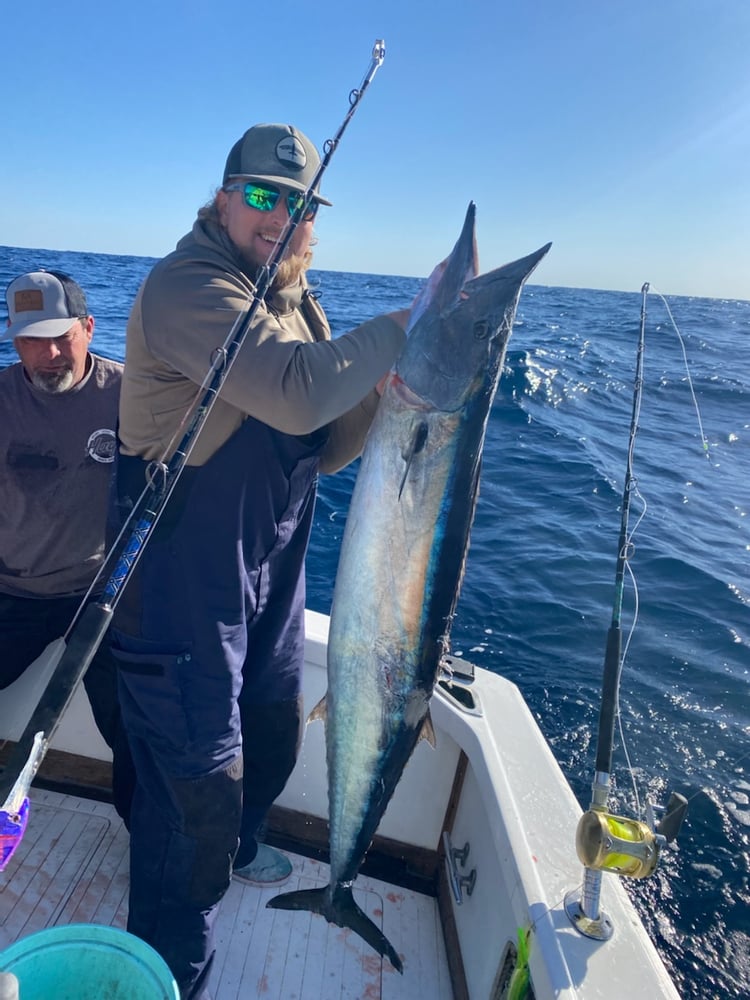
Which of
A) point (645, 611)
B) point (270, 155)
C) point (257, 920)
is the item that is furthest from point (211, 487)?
point (645, 611)

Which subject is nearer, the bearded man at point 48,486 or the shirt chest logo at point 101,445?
the bearded man at point 48,486

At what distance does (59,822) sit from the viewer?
10.6 feet

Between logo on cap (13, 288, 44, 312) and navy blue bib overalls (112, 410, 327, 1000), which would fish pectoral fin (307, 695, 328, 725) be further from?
logo on cap (13, 288, 44, 312)

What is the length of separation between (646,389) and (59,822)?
1641cm

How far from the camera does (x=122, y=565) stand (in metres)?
1.92

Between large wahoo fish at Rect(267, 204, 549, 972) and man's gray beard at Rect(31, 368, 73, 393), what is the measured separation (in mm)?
1953

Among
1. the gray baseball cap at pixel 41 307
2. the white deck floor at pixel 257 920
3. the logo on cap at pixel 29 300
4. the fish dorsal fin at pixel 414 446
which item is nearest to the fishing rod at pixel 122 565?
the fish dorsal fin at pixel 414 446

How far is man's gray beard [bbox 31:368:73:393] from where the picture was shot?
322 cm

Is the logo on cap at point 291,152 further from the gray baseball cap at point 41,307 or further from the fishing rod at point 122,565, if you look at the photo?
the gray baseball cap at point 41,307

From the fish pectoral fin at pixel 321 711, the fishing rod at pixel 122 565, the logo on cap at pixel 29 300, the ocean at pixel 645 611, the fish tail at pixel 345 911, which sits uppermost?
the logo on cap at pixel 29 300

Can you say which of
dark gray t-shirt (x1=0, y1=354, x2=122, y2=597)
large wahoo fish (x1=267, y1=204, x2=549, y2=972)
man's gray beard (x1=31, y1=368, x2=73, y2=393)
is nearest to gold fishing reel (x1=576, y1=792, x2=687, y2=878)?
large wahoo fish (x1=267, y1=204, x2=549, y2=972)

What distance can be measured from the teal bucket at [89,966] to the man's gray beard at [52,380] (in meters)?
2.25

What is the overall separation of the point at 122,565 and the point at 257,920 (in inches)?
72.6

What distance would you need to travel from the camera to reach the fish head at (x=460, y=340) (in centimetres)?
180
